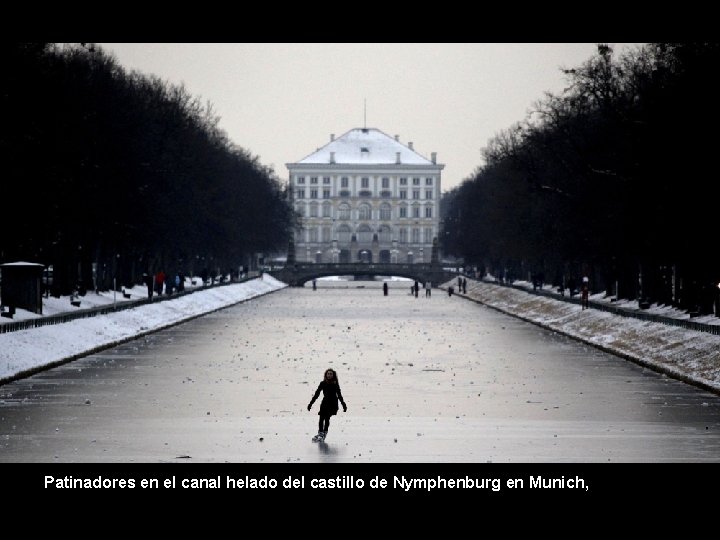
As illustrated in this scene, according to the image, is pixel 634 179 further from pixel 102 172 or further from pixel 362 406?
pixel 362 406

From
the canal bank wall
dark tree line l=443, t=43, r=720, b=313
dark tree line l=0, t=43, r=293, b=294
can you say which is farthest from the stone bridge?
the canal bank wall

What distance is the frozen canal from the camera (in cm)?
2505

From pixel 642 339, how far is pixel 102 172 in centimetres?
Answer: 3666

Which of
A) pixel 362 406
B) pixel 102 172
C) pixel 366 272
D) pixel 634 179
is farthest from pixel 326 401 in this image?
pixel 366 272

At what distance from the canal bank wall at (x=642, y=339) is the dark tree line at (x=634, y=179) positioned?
3.49 m

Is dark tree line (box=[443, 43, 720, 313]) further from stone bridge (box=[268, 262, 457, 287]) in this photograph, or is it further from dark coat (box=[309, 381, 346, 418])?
stone bridge (box=[268, 262, 457, 287])

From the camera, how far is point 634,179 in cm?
6856

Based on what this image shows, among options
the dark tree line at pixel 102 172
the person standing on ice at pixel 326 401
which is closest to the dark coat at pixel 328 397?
the person standing on ice at pixel 326 401

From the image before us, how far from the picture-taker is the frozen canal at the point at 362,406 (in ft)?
82.2

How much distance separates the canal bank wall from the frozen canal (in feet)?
2.29

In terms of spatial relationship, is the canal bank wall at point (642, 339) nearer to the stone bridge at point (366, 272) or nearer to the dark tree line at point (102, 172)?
the dark tree line at point (102, 172)
